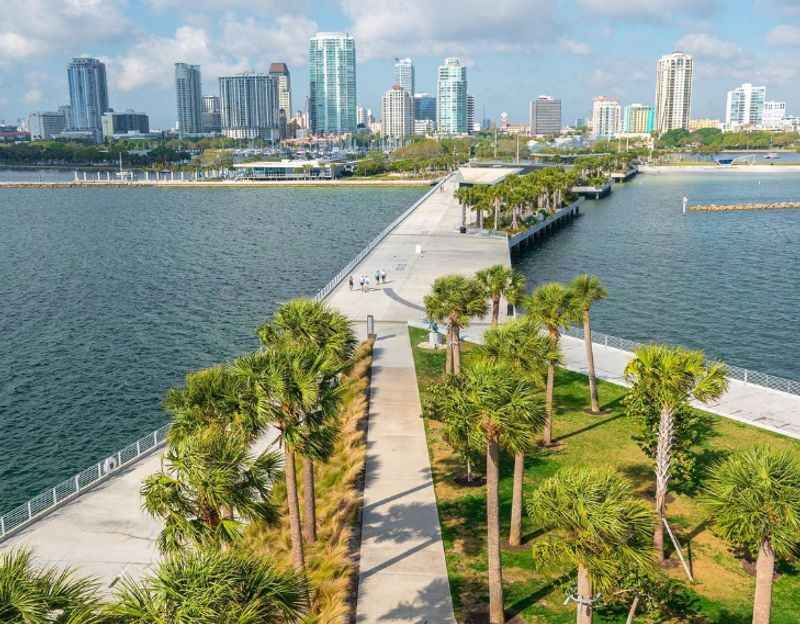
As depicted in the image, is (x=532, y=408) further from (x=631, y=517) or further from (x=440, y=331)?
(x=440, y=331)

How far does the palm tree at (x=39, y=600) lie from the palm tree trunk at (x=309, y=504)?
10.5 meters

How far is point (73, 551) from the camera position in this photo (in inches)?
1030

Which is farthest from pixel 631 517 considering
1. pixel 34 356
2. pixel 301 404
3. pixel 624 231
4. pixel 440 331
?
pixel 624 231

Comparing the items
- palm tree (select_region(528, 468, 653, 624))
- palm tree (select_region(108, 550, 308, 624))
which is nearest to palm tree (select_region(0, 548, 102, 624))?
palm tree (select_region(108, 550, 308, 624))

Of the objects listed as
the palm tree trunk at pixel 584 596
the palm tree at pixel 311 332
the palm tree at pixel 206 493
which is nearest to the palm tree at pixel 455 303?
the palm tree at pixel 311 332

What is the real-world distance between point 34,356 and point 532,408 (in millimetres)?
44562

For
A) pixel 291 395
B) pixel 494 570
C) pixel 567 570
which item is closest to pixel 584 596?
pixel 567 570

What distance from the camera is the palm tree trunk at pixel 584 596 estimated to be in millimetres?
17141

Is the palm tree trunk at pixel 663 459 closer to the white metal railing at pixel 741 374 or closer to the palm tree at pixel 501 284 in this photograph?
the palm tree at pixel 501 284

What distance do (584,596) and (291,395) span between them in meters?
8.51

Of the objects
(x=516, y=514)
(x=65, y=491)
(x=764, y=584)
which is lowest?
(x=65, y=491)

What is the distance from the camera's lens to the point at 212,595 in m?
12.5

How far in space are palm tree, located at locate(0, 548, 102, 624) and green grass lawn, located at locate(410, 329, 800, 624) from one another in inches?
423

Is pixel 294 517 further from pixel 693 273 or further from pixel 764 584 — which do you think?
pixel 693 273
